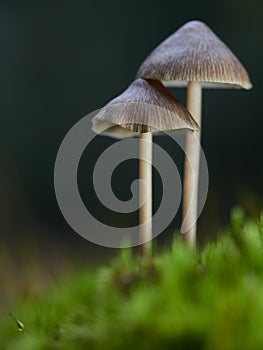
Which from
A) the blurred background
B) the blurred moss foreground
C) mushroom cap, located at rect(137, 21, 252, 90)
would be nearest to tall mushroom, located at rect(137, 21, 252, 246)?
mushroom cap, located at rect(137, 21, 252, 90)

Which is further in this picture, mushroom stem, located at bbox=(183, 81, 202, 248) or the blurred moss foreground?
mushroom stem, located at bbox=(183, 81, 202, 248)

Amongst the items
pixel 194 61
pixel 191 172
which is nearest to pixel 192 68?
pixel 194 61

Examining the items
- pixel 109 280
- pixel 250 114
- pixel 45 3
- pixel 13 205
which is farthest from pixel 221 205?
pixel 109 280

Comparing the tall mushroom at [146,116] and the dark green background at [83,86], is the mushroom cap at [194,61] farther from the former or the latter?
the dark green background at [83,86]

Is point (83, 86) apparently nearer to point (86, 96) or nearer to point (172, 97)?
point (86, 96)

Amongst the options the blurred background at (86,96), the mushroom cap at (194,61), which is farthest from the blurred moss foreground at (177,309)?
the blurred background at (86,96)

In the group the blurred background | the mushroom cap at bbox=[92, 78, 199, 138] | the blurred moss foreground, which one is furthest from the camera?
the blurred background

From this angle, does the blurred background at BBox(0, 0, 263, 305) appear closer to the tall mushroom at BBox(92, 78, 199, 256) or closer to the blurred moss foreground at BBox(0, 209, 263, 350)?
the tall mushroom at BBox(92, 78, 199, 256)
